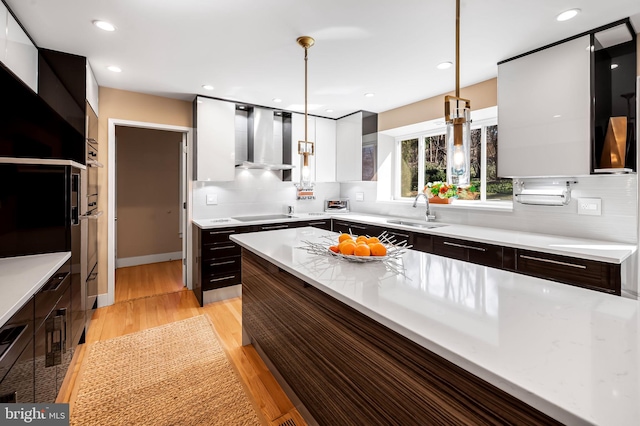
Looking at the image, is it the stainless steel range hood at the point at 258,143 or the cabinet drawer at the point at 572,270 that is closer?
the cabinet drawer at the point at 572,270

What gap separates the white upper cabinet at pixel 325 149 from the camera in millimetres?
4676

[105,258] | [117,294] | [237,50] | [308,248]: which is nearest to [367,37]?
[237,50]

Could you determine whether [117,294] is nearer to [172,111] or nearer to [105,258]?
[105,258]

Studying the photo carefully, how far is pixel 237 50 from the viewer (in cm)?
249

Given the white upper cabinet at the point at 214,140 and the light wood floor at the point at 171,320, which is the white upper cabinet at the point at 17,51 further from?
the light wood floor at the point at 171,320

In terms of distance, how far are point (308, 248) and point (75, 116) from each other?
2.29 meters

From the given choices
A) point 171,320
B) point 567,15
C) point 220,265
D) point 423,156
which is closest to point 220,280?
point 220,265

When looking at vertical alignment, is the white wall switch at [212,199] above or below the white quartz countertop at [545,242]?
above

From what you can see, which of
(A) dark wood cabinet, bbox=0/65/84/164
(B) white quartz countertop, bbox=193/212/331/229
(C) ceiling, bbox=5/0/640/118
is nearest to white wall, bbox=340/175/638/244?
(C) ceiling, bbox=5/0/640/118

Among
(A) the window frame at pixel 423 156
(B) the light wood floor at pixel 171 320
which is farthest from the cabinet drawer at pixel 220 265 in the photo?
(A) the window frame at pixel 423 156

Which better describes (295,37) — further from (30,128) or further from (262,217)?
(262,217)

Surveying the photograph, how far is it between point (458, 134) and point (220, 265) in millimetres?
2900

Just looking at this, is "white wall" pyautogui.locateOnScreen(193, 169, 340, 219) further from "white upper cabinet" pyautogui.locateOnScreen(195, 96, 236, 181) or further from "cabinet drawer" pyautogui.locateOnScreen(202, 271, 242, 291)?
"cabinet drawer" pyautogui.locateOnScreen(202, 271, 242, 291)

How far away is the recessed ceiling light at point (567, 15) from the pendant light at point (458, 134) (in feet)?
3.60
